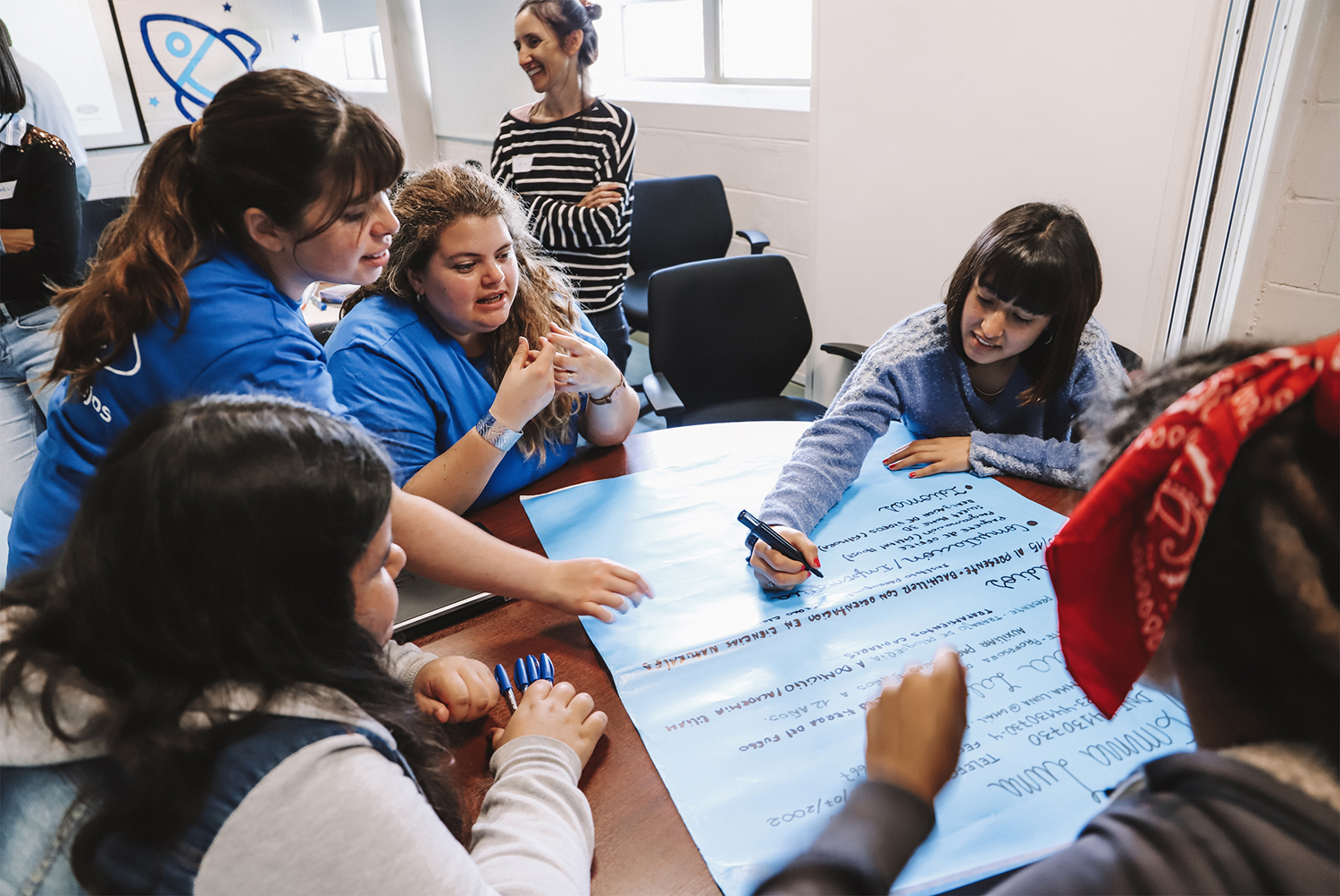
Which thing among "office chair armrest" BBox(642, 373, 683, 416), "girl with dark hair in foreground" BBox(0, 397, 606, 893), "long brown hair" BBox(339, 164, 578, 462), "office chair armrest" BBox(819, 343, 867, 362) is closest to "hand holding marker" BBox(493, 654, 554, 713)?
"girl with dark hair in foreground" BBox(0, 397, 606, 893)

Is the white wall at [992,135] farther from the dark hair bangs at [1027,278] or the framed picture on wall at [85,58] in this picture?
the framed picture on wall at [85,58]

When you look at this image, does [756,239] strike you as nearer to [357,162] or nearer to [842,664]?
[357,162]

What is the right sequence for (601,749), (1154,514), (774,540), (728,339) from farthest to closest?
1. (728,339)
2. (774,540)
3. (601,749)
4. (1154,514)

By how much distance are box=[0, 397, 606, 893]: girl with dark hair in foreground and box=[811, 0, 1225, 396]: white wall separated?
5.50 feet

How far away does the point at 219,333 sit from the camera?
34.7 inches

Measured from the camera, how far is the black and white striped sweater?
87.4 inches

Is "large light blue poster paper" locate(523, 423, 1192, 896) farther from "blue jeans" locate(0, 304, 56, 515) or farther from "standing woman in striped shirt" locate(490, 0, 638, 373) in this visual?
"blue jeans" locate(0, 304, 56, 515)

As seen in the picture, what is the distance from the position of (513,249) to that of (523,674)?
806mm

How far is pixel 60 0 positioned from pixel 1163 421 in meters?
4.29

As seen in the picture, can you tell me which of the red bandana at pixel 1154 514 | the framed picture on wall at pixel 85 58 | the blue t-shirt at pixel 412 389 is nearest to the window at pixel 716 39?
the framed picture on wall at pixel 85 58

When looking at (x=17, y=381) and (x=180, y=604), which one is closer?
(x=180, y=604)

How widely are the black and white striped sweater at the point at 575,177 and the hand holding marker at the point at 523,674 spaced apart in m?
1.53

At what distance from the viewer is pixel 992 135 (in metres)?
1.88

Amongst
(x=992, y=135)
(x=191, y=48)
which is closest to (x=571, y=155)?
(x=992, y=135)
